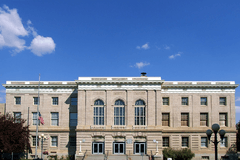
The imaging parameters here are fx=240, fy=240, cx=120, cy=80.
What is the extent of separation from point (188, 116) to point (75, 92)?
63.0 feet

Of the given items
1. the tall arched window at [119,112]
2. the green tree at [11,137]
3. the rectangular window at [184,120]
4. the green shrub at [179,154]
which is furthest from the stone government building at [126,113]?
the green tree at [11,137]

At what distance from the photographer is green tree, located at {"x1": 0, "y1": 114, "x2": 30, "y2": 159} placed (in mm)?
33094

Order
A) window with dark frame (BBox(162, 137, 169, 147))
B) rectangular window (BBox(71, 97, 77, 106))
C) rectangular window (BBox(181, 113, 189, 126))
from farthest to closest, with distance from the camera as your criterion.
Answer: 1. rectangular window (BBox(71, 97, 77, 106))
2. rectangular window (BBox(181, 113, 189, 126))
3. window with dark frame (BBox(162, 137, 169, 147))

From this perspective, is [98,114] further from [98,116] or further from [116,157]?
[116,157]

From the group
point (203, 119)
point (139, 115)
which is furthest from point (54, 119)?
point (203, 119)

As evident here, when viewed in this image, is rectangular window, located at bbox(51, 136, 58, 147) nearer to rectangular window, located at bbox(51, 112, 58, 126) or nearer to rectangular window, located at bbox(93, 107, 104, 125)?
rectangular window, located at bbox(51, 112, 58, 126)

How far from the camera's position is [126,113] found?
36312 mm

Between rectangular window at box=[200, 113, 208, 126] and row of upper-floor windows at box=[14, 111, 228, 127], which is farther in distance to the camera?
rectangular window at box=[200, 113, 208, 126]

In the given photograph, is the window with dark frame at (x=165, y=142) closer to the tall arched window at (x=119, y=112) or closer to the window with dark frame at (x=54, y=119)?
the tall arched window at (x=119, y=112)

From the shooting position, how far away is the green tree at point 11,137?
33.1m

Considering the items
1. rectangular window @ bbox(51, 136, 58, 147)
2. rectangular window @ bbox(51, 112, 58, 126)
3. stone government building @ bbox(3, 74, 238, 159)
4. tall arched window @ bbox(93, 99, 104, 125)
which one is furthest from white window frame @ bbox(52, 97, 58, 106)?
tall arched window @ bbox(93, 99, 104, 125)

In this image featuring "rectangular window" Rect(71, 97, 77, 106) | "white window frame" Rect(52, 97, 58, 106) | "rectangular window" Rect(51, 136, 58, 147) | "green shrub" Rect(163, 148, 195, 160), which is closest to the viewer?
"green shrub" Rect(163, 148, 195, 160)

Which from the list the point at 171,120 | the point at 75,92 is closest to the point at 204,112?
the point at 171,120

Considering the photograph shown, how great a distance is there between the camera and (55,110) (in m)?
40.1
